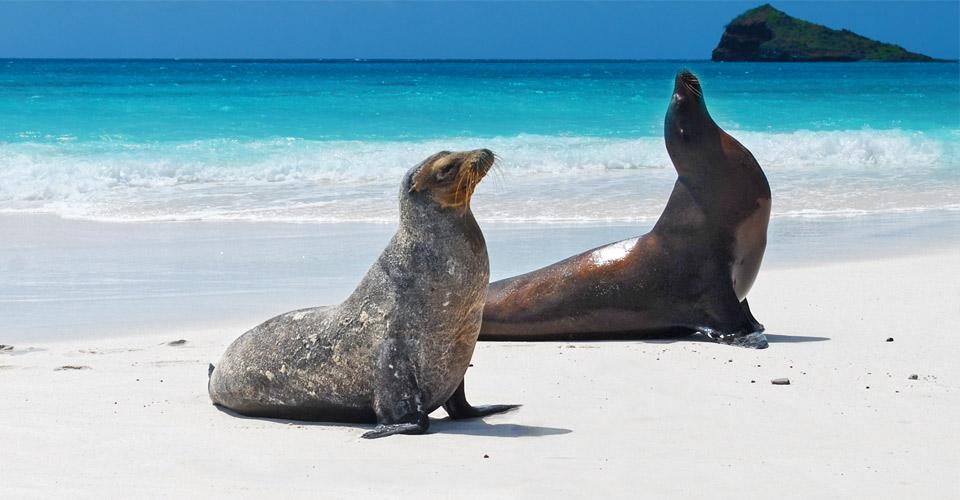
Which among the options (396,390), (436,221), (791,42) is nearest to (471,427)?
(396,390)

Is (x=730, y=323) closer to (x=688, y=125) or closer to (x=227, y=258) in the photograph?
(x=688, y=125)

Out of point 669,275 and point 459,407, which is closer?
point 459,407

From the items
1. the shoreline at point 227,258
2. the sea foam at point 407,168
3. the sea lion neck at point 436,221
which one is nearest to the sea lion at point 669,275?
the shoreline at point 227,258

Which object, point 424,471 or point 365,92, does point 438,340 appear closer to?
point 424,471

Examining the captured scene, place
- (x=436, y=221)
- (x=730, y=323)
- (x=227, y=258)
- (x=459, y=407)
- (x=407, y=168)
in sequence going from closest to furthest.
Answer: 1. (x=436, y=221)
2. (x=459, y=407)
3. (x=730, y=323)
4. (x=227, y=258)
5. (x=407, y=168)

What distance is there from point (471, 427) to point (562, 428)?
0.36 m

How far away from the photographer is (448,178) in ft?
17.1

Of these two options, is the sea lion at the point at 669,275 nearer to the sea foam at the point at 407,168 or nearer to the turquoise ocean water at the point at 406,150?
the turquoise ocean water at the point at 406,150

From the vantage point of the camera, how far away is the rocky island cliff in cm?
11094

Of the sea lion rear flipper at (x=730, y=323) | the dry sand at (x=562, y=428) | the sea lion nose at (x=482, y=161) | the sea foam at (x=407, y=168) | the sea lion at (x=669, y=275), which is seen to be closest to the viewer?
the dry sand at (x=562, y=428)

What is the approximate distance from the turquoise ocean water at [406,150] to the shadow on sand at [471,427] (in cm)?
108

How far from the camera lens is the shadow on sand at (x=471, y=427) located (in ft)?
16.9

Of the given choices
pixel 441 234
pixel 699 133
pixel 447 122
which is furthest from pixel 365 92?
pixel 441 234

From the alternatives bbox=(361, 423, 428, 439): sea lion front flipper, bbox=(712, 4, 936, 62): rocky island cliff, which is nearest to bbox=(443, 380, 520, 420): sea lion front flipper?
bbox=(361, 423, 428, 439): sea lion front flipper
